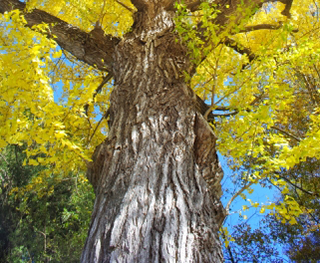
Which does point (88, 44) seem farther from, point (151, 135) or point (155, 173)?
point (155, 173)

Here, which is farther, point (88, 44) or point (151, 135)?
point (88, 44)

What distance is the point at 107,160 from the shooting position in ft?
6.35

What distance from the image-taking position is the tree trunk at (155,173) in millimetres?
1352

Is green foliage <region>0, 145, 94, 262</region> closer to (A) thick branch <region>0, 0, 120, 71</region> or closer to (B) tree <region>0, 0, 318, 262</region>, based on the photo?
(A) thick branch <region>0, 0, 120, 71</region>

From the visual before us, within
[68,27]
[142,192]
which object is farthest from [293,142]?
[142,192]

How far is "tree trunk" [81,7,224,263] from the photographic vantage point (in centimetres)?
135

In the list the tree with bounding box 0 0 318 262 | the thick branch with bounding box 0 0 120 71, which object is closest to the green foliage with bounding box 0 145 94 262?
the thick branch with bounding box 0 0 120 71

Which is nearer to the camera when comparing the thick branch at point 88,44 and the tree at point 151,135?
the tree at point 151,135

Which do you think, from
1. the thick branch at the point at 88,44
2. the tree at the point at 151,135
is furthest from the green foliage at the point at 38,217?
the tree at the point at 151,135

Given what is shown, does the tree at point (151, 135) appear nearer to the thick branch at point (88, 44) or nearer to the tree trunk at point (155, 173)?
the tree trunk at point (155, 173)

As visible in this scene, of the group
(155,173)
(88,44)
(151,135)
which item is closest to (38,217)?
(88,44)

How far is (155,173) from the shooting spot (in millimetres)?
1670

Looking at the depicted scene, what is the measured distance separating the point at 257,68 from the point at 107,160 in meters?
1.50

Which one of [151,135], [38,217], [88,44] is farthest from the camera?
[38,217]
